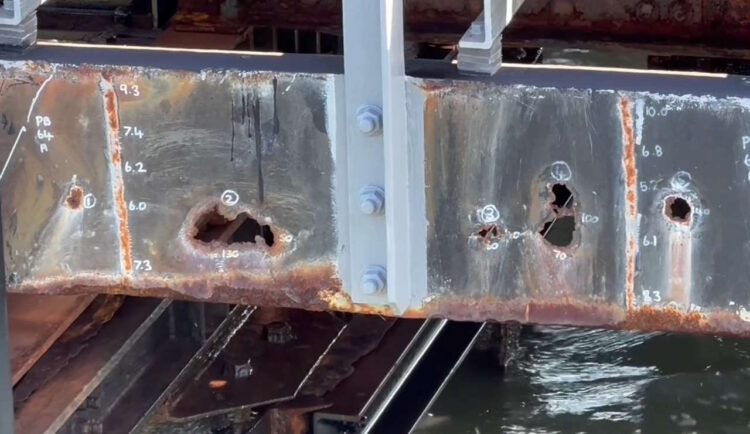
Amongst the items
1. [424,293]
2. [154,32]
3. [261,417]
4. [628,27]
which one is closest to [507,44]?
[628,27]

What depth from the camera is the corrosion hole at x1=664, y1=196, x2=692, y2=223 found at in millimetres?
2520

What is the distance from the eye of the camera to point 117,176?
107 inches

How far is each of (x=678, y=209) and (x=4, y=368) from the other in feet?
4.68

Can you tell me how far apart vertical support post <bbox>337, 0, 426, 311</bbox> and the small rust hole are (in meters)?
0.56

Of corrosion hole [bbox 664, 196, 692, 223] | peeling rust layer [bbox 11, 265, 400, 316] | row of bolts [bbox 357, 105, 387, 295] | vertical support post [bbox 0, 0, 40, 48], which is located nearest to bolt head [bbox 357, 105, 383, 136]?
row of bolts [bbox 357, 105, 387, 295]

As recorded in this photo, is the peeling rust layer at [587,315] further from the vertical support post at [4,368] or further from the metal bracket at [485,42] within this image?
the vertical support post at [4,368]

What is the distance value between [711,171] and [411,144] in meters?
0.57

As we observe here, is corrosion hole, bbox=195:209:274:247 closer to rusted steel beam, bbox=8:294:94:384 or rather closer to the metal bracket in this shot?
rusted steel beam, bbox=8:294:94:384

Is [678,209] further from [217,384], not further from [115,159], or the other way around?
[217,384]

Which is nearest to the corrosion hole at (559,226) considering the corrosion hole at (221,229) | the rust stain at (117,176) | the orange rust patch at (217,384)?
the corrosion hole at (221,229)

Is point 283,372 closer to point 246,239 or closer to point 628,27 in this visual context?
point 246,239

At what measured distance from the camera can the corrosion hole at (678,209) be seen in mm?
2520

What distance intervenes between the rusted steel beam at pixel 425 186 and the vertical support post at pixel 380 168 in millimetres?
30

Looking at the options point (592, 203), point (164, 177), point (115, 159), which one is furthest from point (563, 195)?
point (115, 159)
